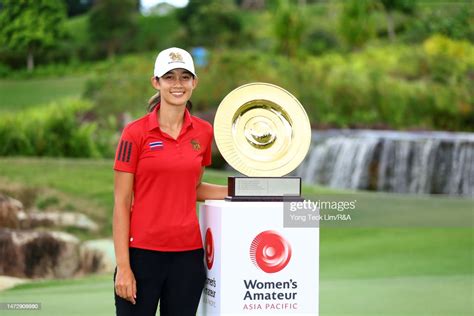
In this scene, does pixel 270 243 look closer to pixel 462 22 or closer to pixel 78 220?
pixel 78 220

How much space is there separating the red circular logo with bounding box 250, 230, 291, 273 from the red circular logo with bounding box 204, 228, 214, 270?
0.52 feet

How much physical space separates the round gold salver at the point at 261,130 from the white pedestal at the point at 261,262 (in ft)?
0.61

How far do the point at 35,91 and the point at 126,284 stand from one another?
7311 mm

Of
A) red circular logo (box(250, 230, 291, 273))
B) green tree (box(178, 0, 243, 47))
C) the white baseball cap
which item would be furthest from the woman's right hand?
green tree (box(178, 0, 243, 47))

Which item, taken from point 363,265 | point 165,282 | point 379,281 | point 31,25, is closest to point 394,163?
point 363,265

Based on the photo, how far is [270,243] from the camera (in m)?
3.27

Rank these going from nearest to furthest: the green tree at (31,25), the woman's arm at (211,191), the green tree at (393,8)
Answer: the woman's arm at (211,191), the green tree at (31,25), the green tree at (393,8)

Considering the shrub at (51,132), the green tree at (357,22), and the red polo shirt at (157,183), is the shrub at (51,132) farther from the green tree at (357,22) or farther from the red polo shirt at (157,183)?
the red polo shirt at (157,183)

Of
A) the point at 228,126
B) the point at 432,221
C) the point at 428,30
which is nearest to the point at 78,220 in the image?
the point at 432,221

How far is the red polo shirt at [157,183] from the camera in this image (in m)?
3.20

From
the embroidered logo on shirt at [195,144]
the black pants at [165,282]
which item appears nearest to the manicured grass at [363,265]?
the black pants at [165,282]

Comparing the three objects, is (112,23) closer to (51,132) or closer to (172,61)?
(51,132)

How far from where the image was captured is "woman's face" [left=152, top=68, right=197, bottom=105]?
322 centimetres

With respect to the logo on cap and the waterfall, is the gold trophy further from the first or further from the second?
the waterfall
